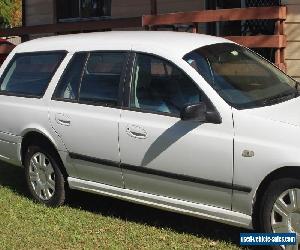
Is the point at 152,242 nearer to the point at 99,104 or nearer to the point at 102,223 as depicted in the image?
the point at 102,223

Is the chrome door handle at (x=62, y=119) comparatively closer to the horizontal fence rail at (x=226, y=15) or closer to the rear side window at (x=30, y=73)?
the rear side window at (x=30, y=73)

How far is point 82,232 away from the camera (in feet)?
17.2

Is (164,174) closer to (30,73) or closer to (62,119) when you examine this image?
(62,119)

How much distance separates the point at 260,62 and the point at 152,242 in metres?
2.01

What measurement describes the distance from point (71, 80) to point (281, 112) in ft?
7.17

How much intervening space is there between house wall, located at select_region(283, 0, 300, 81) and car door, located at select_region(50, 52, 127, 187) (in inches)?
192

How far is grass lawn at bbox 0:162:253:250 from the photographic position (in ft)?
16.1

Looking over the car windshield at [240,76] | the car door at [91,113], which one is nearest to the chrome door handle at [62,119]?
the car door at [91,113]

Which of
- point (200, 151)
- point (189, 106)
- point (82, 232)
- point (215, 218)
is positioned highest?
point (189, 106)

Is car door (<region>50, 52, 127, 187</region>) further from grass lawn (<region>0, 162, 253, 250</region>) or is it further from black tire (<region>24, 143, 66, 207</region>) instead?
grass lawn (<region>0, 162, 253, 250</region>)

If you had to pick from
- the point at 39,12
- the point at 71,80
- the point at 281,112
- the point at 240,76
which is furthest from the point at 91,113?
the point at 39,12

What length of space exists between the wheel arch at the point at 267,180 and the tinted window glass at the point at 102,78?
→ 61.9 inches

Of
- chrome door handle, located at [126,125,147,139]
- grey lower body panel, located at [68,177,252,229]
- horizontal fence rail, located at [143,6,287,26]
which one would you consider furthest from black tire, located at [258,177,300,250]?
horizontal fence rail, located at [143,6,287,26]

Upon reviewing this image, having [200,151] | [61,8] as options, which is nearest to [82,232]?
[200,151]
